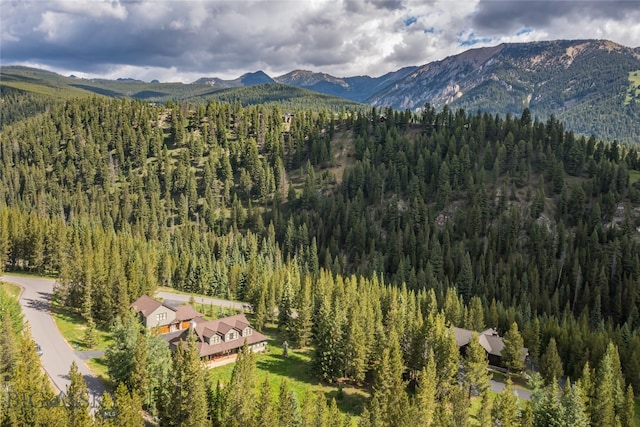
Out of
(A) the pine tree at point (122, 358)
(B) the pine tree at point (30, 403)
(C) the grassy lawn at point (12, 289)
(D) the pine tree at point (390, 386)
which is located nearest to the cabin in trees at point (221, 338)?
(A) the pine tree at point (122, 358)

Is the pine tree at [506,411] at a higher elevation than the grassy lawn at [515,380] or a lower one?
higher

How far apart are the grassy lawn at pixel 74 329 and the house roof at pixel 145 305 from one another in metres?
6.24

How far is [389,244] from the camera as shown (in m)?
144

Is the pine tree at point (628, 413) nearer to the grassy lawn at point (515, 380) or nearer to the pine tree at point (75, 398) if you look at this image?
the grassy lawn at point (515, 380)

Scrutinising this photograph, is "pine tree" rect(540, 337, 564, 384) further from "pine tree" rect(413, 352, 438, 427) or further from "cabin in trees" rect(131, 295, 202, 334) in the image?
"cabin in trees" rect(131, 295, 202, 334)

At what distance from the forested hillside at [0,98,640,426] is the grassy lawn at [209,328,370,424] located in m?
2.81

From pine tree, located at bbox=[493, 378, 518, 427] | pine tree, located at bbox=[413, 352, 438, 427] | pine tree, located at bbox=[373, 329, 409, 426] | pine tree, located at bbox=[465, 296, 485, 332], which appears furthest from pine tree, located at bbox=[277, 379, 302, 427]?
pine tree, located at bbox=[465, 296, 485, 332]

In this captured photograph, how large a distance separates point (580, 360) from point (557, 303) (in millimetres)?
34540

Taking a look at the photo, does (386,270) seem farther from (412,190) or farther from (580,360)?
(580,360)

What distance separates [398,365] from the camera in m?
58.5

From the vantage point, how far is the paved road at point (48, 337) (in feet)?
184

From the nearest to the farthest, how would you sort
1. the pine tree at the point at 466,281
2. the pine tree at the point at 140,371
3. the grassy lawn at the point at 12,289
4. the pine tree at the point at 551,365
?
the pine tree at the point at 140,371, the pine tree at the point at 551,365, the grassy lawn at the point at 12,289, the pine tree at the point at 466,281

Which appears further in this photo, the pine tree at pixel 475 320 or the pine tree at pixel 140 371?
the pine tree at pixel 475 320

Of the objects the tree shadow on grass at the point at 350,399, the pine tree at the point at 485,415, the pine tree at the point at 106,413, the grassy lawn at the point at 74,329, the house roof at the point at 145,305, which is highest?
the pine tree at the point at 106,413
